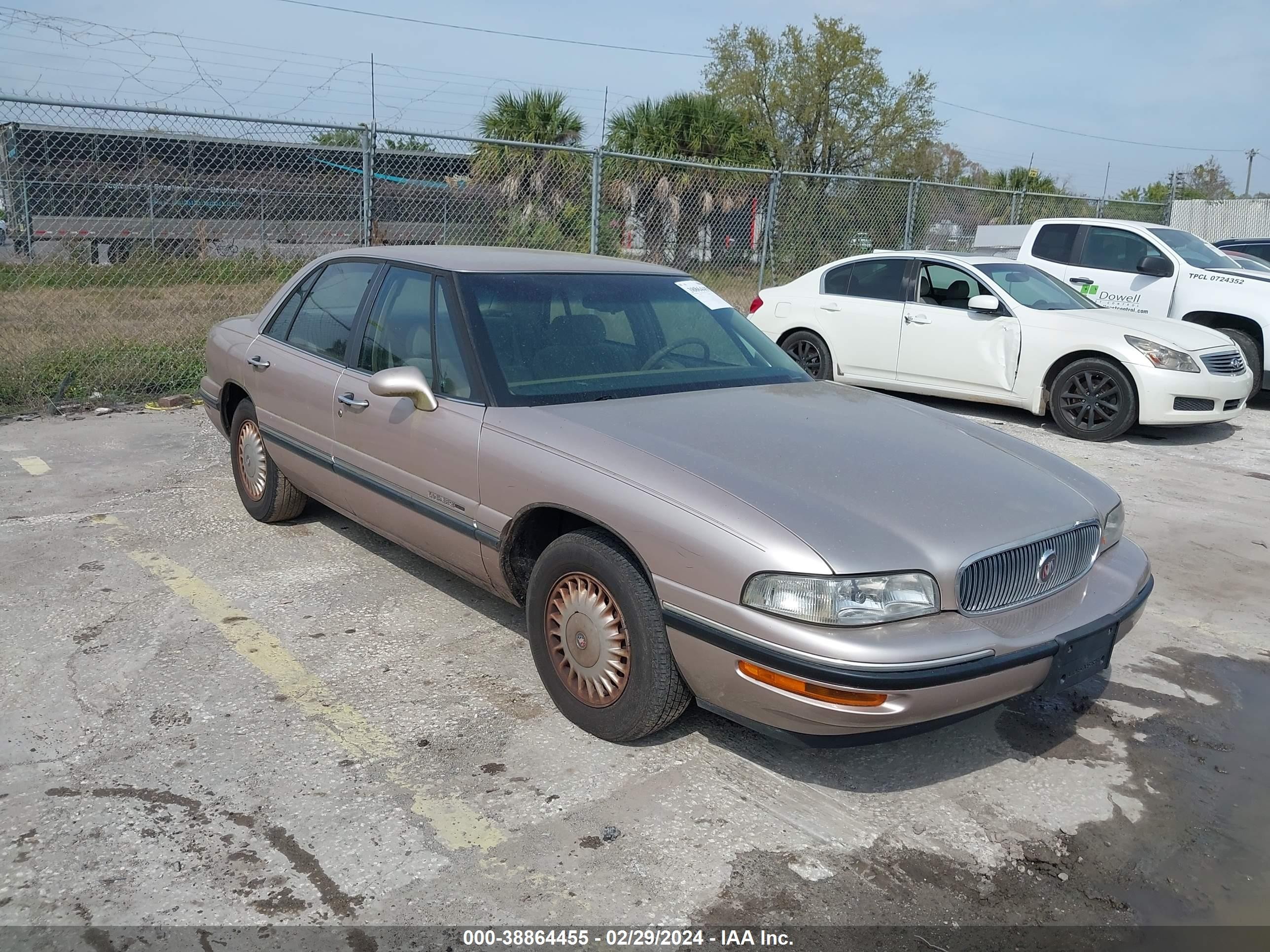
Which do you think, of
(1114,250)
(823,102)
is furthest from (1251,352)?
(823,102)

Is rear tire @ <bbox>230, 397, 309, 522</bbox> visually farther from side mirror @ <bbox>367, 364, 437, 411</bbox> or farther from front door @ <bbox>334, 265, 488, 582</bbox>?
side mirror @ <bbox>367, 364, 437, 411</bbox>

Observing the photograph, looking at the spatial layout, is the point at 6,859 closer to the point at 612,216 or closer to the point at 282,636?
the point at 282,636

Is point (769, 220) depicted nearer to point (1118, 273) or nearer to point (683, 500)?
point (1118, 273)

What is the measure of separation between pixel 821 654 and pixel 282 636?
240 centimetres

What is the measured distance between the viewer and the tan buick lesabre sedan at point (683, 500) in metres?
2.81

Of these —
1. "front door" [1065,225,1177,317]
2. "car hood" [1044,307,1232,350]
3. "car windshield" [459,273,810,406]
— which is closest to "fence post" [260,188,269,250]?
"car windshield" [459,273,810,406]

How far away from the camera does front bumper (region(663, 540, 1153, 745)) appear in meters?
2.74

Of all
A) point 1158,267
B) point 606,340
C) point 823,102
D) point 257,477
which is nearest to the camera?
point 606,340

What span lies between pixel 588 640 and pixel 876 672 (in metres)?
0.99

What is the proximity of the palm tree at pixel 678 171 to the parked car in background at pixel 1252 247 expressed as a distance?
6196mm

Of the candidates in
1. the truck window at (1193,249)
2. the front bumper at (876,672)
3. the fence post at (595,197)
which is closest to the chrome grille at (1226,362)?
the truck window at (1193,249)

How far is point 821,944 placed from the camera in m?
2.53

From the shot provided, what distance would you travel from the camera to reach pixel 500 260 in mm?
4422

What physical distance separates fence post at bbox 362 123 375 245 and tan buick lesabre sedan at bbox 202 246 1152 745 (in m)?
4.19
